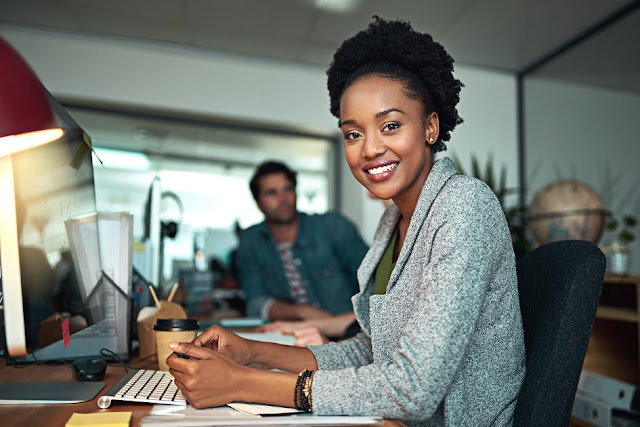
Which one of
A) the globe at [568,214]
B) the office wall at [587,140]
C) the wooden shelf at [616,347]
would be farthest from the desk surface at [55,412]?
the office wall at [587,140]

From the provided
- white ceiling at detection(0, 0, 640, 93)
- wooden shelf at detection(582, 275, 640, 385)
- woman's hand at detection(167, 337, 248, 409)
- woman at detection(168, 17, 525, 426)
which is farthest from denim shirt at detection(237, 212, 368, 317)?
woman's hand at detection(167, 337, 248, 409)

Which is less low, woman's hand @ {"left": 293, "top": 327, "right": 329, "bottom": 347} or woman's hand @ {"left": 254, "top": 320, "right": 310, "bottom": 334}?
woman's hand @ {"left": 293, "top": 327, "right": 329, "bottom": 347}

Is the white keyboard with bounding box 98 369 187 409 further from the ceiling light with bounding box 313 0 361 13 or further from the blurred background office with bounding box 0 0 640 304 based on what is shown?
the ceiling light with bounding box 313 0 361 13

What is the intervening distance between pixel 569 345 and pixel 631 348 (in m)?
1.92

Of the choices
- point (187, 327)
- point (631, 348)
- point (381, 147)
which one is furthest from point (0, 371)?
point (631, 348)

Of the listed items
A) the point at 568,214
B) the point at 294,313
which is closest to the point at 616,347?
the point at 568,214

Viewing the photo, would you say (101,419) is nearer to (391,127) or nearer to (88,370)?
(88,370)

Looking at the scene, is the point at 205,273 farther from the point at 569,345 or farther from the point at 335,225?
the point at 569,345

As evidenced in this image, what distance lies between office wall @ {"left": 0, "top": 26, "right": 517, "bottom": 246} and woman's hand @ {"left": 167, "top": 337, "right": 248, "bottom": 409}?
3104mm

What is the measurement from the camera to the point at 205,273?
9.16ft

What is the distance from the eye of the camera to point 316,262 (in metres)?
2.88

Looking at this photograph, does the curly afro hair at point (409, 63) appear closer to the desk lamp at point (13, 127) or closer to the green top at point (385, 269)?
the green top at point (385, 269)

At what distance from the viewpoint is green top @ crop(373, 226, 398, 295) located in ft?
3.59

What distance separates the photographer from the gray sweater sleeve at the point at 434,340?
721 mm
